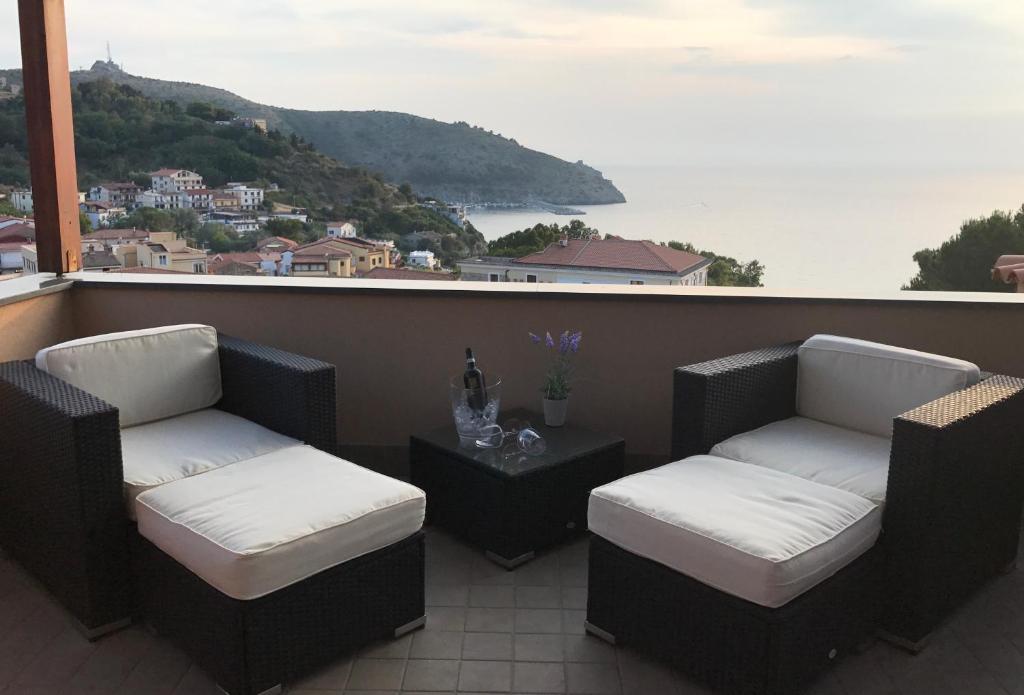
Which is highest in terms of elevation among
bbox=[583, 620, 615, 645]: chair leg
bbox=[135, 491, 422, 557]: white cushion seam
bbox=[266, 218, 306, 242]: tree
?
bbox=[266, 218, 306, 242]: tree

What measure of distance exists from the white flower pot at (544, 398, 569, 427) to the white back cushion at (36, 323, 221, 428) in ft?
4.23

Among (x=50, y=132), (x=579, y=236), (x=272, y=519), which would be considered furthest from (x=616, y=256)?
(x=50, y=132)

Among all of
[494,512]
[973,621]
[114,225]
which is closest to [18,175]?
[114,225]

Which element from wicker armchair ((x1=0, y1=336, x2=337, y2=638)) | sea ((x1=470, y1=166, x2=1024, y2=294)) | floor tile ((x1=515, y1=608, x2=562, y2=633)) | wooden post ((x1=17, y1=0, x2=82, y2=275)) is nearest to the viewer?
wicker armchair ((x1=0, y1=336, x2=337, y2=638))

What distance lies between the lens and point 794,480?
260 cm

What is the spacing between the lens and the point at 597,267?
4.11 metres

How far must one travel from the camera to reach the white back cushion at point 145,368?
2924 mm

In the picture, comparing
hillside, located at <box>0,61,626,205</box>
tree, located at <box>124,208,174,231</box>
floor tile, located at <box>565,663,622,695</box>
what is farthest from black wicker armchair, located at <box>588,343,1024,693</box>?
tree, located at <box>124,208,174,231</box>

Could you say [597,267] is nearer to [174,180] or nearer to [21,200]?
[174,180]

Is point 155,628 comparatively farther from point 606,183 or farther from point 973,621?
point 606,183

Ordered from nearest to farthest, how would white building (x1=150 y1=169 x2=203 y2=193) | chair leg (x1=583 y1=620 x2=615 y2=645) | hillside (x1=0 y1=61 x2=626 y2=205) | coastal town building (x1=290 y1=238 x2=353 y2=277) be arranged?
chair leg (x1=583 y1=620 x2=615 y2=645) → coastal town building (x1=290 y1=238 x2=353 y2=277) → white building (x1=150 y1=169 x2=203 y2=193) → hillside (x1=0 y1=61 x2=626 y2=205)

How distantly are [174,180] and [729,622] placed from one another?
392 centimetres

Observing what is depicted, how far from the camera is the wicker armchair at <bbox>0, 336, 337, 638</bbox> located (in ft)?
8.09

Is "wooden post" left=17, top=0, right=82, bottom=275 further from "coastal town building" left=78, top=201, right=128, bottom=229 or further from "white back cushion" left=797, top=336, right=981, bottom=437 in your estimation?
"white back cushion" left=797, top=336, right=981, bottom=437
